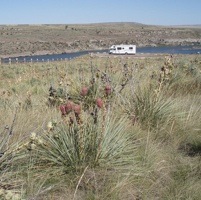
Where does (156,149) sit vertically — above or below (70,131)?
below

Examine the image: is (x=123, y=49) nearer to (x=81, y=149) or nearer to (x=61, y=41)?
(x=61, y=41)

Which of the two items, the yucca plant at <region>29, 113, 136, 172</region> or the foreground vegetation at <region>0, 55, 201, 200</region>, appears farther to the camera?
the yucca plant at <region>29, 113, 136, 172</region>

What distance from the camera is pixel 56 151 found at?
3.53 meters

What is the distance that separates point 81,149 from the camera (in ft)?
11.3

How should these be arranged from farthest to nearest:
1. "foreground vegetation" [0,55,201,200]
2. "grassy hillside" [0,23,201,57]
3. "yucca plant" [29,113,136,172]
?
"grassy hillside" [0,23,201,57], "yucca plant" [29,113,136,172], "foreground vegetation" [0,55,201,200]

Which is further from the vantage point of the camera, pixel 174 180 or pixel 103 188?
pixel 174 180

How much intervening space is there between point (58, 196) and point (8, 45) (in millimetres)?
99066

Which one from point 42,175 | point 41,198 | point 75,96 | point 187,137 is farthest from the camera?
point 75,96

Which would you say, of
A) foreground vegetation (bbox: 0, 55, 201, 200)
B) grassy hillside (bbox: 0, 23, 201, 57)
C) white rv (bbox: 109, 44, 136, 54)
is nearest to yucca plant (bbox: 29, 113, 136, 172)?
foreground vegetation (bbox: 0, 55, 201, 200)

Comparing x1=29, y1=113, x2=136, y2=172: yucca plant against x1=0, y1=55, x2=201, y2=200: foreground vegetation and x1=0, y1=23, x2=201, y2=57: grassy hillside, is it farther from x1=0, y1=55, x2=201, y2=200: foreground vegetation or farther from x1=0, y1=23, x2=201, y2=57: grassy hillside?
x1=0, y1=23, x2=201, y2=57: grassy hillside

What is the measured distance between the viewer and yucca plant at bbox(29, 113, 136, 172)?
3439 millimetres

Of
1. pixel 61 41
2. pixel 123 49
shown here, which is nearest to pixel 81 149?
pixel 123 49

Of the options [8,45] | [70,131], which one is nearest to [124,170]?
[70,131]

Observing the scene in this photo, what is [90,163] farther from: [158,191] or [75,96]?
[75,96]
